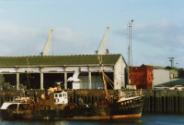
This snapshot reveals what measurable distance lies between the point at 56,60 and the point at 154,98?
24.6 meters

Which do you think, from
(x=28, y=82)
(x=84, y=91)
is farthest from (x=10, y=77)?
(x=84, y=91)

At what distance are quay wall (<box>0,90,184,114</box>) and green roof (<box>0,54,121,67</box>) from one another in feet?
49.8

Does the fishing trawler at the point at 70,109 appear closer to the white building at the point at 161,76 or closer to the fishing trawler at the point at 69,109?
the fishing trawler at the point at 69,109

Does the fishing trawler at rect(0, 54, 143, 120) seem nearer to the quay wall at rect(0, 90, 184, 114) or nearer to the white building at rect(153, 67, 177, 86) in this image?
the quay wall at rect(0, 90, 184, 114)

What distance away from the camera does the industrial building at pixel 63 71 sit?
12175 centimetres

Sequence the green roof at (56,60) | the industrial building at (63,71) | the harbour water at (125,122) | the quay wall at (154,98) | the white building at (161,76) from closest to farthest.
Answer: the harbour water at (125,122), the quay wall at (154,98), the industrial building at (63,71), the green roof at (56,60), the white building at (161,76)

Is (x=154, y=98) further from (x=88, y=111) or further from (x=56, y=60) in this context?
(x=56, y=60)

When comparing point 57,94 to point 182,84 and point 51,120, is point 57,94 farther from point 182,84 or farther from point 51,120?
point 182,84

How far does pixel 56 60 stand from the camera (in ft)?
416

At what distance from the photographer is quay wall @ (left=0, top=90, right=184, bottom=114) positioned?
106m

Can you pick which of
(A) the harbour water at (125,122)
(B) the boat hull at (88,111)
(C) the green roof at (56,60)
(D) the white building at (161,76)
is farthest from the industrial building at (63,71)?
(B) the boat hull at (88,111)

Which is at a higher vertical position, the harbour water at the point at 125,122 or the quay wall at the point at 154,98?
the quay wall at the point at 154,98

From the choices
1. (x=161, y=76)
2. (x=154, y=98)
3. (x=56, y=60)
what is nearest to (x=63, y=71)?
(x=56, y=60)

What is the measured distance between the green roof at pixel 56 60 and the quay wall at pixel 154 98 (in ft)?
49.8
